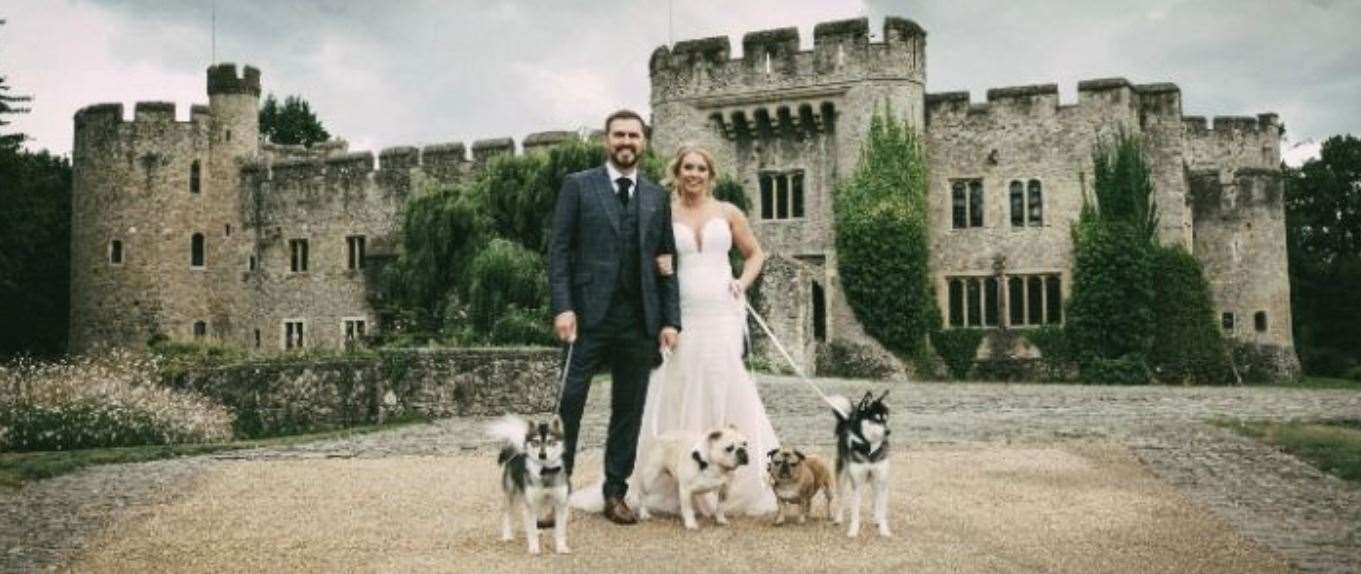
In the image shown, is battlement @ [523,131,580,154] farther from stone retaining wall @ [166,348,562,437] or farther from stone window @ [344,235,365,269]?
stone retaining wall @ [166,348,562,437]

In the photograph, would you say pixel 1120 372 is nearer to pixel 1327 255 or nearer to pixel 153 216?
pixel 1327 255

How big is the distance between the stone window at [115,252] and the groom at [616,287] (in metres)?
32.4

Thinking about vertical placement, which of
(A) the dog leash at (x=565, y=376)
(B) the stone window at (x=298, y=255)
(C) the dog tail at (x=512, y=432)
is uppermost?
(B) the stone window at (x=298, y=255)

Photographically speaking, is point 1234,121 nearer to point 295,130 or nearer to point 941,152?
point 941,152

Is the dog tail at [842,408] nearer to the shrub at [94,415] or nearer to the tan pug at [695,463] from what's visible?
the tan pug at [695,463]

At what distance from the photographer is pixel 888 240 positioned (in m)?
27.9

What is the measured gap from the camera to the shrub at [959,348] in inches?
1108

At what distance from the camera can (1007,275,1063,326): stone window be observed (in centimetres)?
2822

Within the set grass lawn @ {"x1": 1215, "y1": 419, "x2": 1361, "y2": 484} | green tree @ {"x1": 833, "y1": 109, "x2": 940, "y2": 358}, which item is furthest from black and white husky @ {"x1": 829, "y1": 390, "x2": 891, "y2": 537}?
green tree @ {"x1": 833, "y1": 109, "x2": 940, "y2": 358}

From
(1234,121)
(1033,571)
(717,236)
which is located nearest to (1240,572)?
(1033,571)

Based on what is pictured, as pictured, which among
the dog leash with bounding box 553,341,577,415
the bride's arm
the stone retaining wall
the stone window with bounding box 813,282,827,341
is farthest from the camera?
the stone window with bounding box 813,282,827,341

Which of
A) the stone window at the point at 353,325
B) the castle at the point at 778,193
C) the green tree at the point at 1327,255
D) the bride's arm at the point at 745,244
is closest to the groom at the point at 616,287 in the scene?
the bride's arm at the point at 745,244

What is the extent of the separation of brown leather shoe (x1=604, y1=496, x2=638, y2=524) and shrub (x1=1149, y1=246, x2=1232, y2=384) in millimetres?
23099

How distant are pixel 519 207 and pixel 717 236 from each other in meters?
17.5
